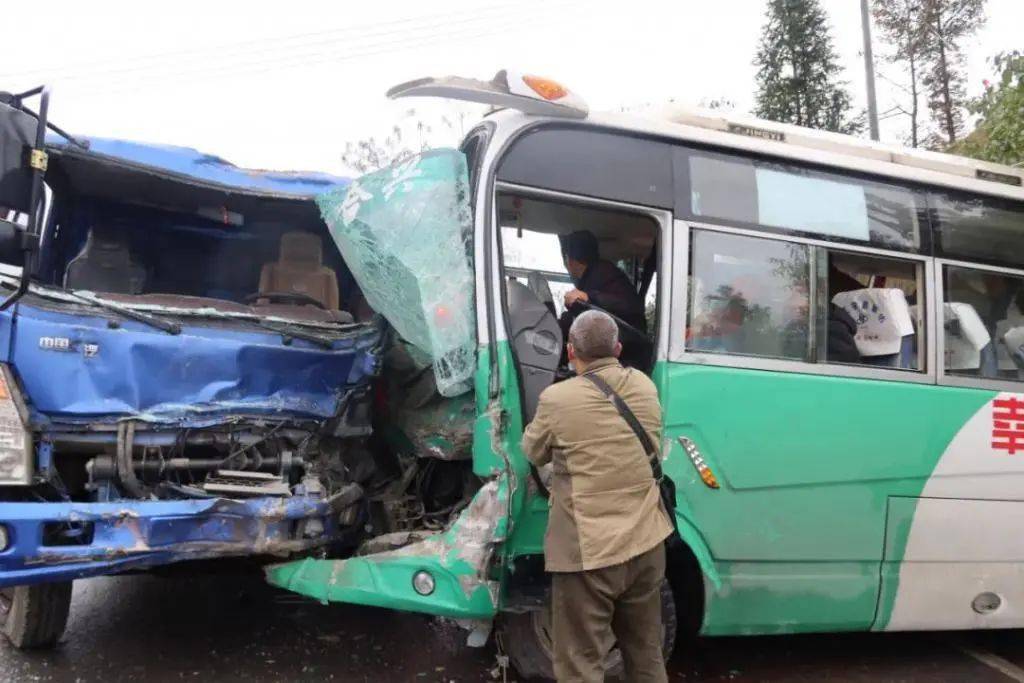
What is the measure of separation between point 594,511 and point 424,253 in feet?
4.69

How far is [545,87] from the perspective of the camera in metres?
3.70

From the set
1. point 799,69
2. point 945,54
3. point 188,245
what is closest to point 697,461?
point 188,245

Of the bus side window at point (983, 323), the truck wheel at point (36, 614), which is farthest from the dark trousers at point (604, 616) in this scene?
the truck wheel at point (36, 614)

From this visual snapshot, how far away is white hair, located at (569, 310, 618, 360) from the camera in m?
3.28

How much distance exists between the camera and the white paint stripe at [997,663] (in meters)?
4.66

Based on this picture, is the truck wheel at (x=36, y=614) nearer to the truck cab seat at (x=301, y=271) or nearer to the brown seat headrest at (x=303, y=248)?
the truck cab seat at (x=301, y=271)

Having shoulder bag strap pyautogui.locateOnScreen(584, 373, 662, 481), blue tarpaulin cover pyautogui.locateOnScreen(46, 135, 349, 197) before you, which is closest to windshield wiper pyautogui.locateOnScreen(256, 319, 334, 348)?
blue tarpaulin cover pyautogui.locateOnScreen(46, 135, 349, 197)

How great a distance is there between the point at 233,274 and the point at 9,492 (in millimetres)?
2182

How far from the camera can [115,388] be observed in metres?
3.65

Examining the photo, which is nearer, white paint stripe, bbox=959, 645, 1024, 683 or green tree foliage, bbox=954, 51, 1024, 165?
white paint stripe, bbox=959, 645, 1024, 683

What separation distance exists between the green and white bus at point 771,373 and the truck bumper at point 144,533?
0.92ft

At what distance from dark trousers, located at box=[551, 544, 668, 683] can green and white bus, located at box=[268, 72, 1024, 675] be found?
1.41 feet

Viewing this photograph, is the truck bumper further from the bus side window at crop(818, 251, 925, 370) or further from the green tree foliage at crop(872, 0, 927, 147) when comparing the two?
the green tree foliage at crop(872, 0, 927, 147)

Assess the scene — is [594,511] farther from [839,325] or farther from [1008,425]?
[1008,425]
